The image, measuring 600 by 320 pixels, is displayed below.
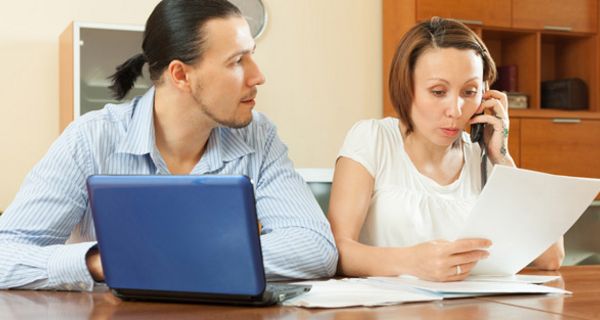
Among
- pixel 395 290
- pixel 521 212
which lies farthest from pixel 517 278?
pixel 395 290

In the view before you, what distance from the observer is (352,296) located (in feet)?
4.00

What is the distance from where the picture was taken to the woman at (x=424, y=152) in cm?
184

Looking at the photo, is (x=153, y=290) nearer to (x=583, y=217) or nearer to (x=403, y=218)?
(x=403, y=218)

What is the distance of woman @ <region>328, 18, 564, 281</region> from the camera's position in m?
1.84

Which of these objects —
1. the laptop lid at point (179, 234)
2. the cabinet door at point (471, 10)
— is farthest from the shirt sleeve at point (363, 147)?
the cabinet door at point (471, 10)

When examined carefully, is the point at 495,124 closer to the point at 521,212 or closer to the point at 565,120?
the point at 521,212

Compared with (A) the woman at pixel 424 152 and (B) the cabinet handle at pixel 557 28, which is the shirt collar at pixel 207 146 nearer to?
(A) the woman at pixel 424 152

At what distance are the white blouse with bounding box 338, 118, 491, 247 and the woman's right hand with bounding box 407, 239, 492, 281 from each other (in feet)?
1.50

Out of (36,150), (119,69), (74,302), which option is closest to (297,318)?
(74,302)

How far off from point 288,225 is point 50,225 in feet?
1.47

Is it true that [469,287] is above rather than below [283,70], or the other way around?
below

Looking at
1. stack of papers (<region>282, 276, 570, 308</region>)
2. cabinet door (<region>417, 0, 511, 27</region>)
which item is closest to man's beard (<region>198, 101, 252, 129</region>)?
stack of papers (<region>282, 276, 570, 308</region>)

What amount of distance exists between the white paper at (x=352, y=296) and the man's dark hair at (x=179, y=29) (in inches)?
24.2

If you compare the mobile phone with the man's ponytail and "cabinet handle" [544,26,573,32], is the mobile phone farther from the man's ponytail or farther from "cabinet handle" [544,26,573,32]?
"cabinet handle" [544,26,573,32]
